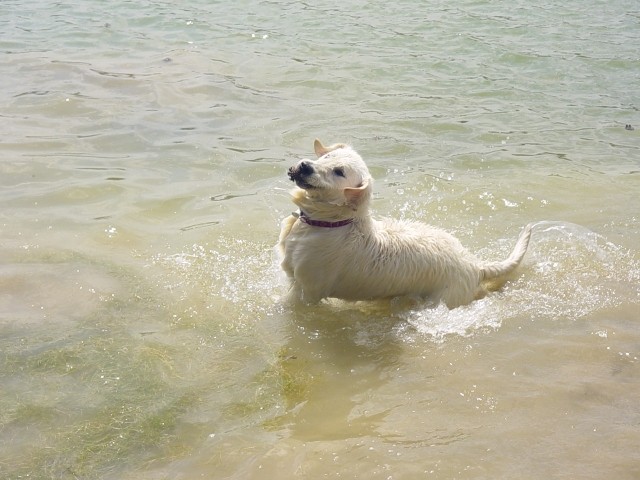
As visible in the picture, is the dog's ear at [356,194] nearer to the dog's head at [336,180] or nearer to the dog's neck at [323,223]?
the dog's head at [336,180]

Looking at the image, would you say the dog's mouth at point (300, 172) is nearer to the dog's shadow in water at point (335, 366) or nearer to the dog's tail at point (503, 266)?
the dog's shadow in water at point (335, 366)

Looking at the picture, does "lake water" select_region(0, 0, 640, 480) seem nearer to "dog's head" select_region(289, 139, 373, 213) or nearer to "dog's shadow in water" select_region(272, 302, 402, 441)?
"dog's shadow in water" select_region(272, 302, 402, 441)

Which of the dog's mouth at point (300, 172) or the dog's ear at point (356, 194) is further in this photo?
the dog's ear at point (356, 194)

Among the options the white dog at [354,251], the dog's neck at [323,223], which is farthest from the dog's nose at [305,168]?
the dog's neck at [323,223]

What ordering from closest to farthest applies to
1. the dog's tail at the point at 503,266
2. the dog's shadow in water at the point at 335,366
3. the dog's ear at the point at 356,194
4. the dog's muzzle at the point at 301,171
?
the dog's shadow in water at the point at 335,366
the dog's muzzle at the point at 301,171
the dog's ear at the point at 356,194
the dog's tail at the point at 503,266

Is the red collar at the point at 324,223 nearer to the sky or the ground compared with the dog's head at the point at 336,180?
nearer to the ground

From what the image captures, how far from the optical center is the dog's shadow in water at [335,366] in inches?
172

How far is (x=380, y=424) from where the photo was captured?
171 inches

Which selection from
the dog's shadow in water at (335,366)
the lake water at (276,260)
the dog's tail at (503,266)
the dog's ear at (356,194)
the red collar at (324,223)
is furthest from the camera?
the dog's tail at (503,266)

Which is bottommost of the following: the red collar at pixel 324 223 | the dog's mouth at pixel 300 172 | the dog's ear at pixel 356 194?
→ the red collar at pixel 324 223

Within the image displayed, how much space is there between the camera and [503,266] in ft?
20.9

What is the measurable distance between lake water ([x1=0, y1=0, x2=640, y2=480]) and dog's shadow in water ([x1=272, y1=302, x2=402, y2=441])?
2 centimetres

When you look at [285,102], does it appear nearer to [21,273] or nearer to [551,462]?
[21,273]

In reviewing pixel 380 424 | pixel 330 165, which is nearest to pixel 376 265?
pixel 330 165
